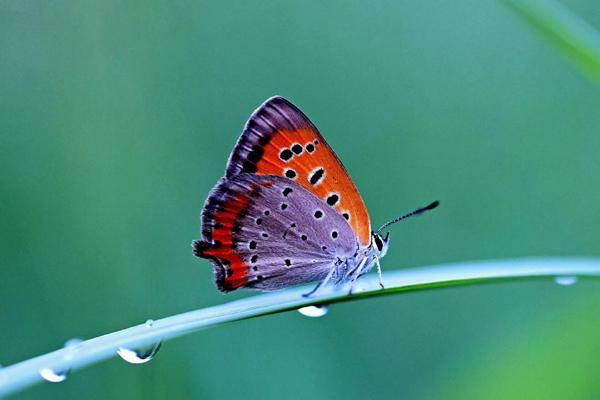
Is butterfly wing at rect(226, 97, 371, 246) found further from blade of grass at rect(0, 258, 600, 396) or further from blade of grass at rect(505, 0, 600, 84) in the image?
blade of grass at rect(505, 0, 600, 84)

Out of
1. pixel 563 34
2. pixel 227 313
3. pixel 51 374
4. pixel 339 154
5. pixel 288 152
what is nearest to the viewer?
pixel 51 374

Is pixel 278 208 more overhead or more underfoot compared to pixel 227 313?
more overhead

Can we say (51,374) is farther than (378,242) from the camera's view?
No

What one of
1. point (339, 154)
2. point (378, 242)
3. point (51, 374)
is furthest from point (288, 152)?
point (339, 154)

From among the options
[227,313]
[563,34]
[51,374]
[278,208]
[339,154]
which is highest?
[563,34]

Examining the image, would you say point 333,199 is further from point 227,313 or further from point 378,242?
point 227,313

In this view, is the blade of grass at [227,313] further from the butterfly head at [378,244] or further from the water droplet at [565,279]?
the butterfly head at [378,244]

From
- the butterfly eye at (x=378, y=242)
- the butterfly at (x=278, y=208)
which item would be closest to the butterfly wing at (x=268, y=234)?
the butterfly at (x=278, y=208)

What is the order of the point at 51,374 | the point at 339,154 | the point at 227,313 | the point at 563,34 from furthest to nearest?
the point at 339,154 → the point at 563,34 → the point at 227,313 → the point at 51,374
